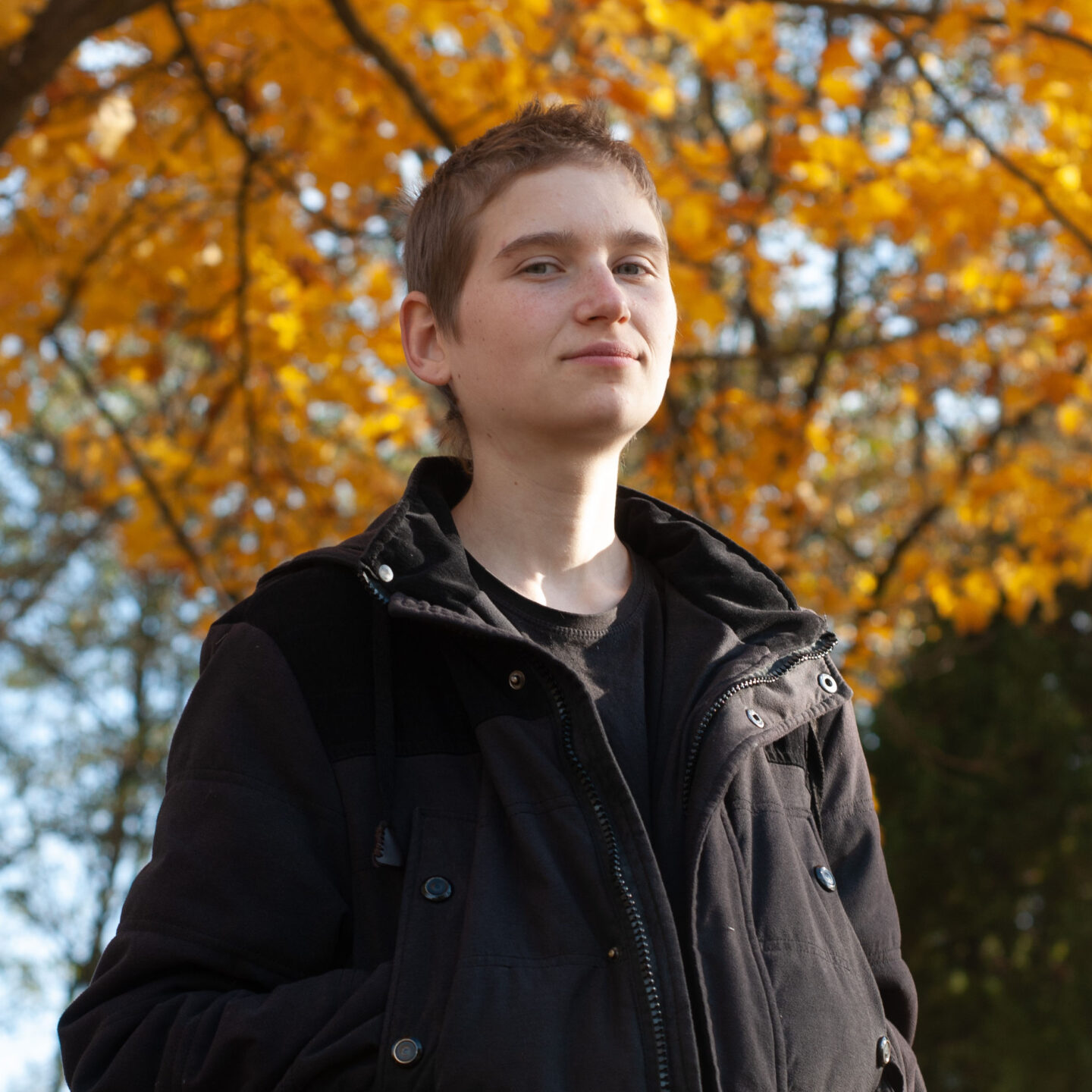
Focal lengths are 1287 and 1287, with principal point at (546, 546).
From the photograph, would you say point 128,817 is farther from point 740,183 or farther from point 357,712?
point 357,712

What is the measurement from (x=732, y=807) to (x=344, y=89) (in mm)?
3618

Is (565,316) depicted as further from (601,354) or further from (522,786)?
(522,786)

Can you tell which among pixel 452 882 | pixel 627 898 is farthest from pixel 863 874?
pixel 452 882

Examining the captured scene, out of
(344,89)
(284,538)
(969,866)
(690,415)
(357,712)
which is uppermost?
(344,89)

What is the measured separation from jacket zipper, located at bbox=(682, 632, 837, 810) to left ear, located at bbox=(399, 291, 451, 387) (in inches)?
23.2

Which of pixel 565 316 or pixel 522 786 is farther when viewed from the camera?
pixel 565 316

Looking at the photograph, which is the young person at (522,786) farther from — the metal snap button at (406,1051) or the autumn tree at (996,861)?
the autumn tree at (996,861)

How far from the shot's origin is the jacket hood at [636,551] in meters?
1.48

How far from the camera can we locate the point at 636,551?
1.87 m

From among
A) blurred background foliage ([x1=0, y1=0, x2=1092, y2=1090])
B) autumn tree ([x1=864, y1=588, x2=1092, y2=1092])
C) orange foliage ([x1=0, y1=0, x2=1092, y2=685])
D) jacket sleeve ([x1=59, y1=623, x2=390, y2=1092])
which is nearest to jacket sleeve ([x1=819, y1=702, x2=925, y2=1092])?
jacket sleeve ([x1=59, y1=623, x2=390, y2=1092])

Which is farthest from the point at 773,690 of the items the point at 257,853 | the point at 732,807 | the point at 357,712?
the point at 257,853

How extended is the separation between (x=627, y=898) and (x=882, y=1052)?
44 centimetres

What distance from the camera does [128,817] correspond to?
13.8m

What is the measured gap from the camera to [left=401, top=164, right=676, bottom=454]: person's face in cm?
157
